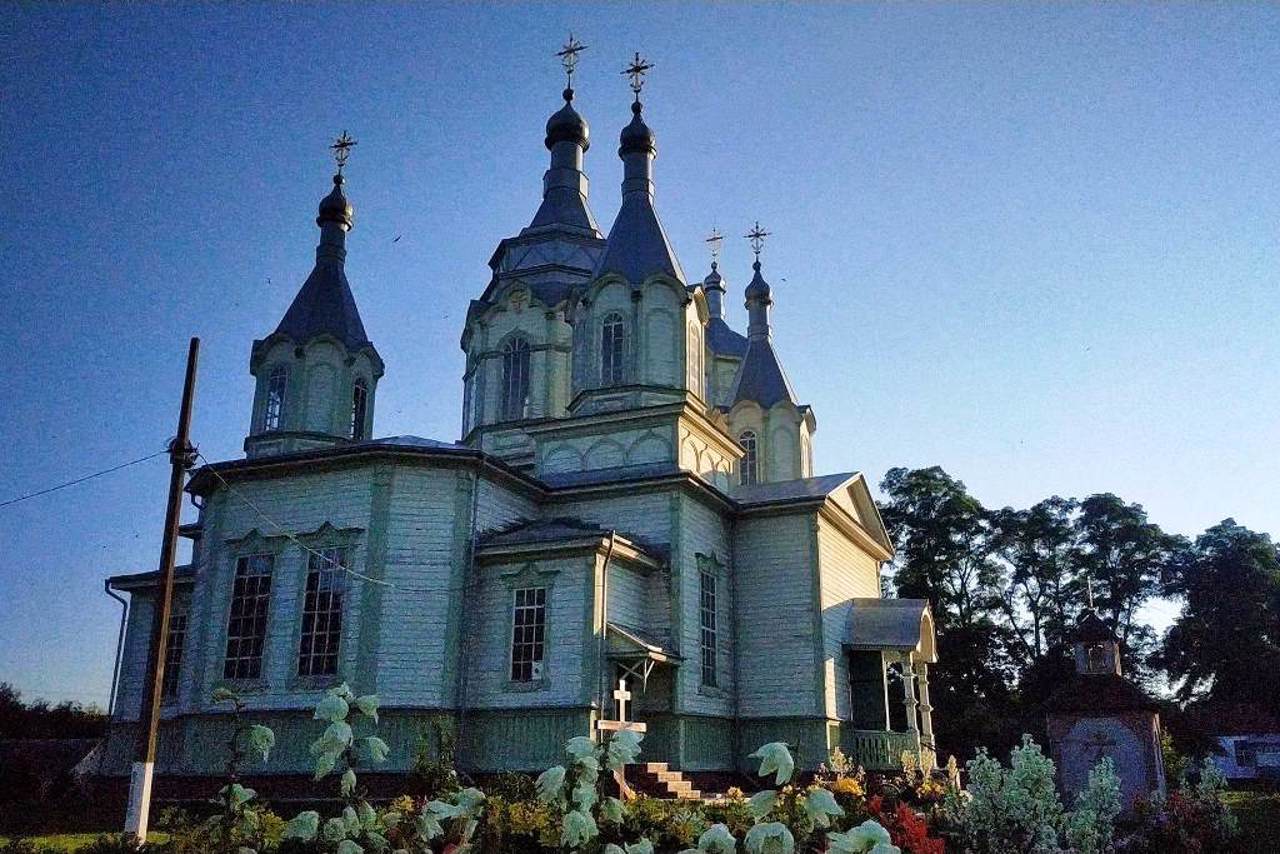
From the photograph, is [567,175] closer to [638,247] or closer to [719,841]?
[638,247]

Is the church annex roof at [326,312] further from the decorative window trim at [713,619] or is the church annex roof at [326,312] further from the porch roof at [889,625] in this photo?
the porch roof at [889,625]

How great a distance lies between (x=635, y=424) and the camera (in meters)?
19.5

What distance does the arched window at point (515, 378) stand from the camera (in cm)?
2262

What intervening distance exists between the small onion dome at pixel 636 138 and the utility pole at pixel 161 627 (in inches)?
508

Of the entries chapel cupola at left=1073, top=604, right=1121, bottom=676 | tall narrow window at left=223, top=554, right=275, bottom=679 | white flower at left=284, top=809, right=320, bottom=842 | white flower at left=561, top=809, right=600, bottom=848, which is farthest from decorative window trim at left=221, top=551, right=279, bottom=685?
white flower at left=561, top=809, right=600, bottom=848

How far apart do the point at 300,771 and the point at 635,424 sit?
8.28 meters

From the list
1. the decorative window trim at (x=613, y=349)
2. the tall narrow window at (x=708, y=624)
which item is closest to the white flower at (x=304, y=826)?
the tall narrow window at (x=708, y=624)

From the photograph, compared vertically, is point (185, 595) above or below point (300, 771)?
above

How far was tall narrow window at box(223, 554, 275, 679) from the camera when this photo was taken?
53.6 feet

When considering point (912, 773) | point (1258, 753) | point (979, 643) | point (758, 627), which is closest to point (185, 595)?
point (758, 627)

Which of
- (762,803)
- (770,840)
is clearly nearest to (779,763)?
(762,803)

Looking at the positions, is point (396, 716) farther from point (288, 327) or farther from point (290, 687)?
point (288, 327)

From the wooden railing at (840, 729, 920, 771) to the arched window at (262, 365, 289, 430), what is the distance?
13264mm

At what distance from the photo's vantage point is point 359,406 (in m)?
22.8
